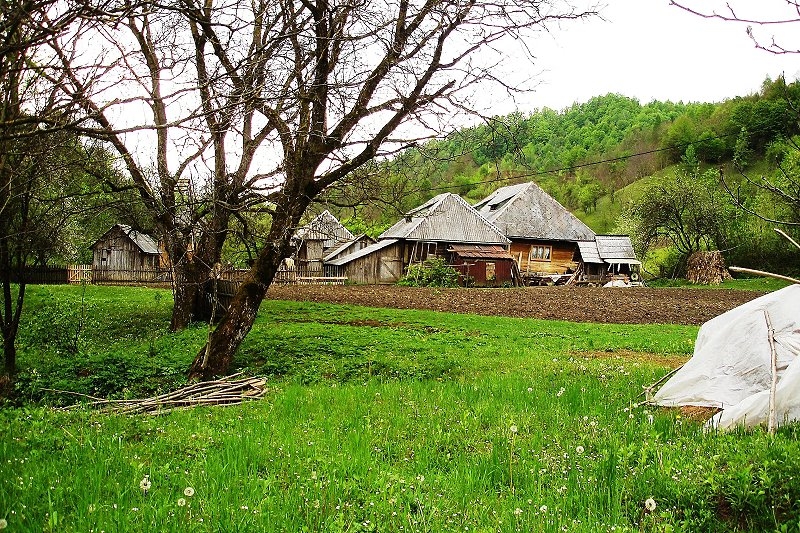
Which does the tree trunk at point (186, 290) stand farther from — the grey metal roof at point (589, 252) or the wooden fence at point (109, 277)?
the grey metal roof at point (589, 252)

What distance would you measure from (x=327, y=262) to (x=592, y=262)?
28045mm

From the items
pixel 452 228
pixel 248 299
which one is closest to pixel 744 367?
pixel 248 299

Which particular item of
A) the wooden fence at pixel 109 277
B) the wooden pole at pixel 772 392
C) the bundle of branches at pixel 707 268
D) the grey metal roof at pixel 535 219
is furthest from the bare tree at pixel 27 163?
the bundle of branches at pixel 707 268

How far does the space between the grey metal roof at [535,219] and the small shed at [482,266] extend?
683 centimetres

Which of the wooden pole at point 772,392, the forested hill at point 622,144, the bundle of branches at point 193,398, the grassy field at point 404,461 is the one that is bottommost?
the bundle of branches at point 193,398

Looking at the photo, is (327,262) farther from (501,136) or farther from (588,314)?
(501,136)

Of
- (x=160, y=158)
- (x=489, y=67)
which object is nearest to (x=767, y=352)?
(x=489, y=67)

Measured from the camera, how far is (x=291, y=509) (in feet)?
12.2

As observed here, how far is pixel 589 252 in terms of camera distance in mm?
58844

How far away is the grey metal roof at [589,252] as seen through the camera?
58375 mm

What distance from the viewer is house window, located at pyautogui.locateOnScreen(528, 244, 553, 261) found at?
5850 centimetres

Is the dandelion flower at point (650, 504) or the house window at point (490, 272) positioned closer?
the dandelion flower at point (650, 504)

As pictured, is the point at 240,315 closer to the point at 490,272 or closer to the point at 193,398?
the point at 193,398

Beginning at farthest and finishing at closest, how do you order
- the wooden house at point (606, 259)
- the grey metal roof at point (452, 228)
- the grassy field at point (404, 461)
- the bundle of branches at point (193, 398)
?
1. the wooden house at point (606, 259)
2. the grey metal roof at point (452, 228)
3. the bundle of branches at point (193, 398)
4. the grassy field at point (404, 461)
